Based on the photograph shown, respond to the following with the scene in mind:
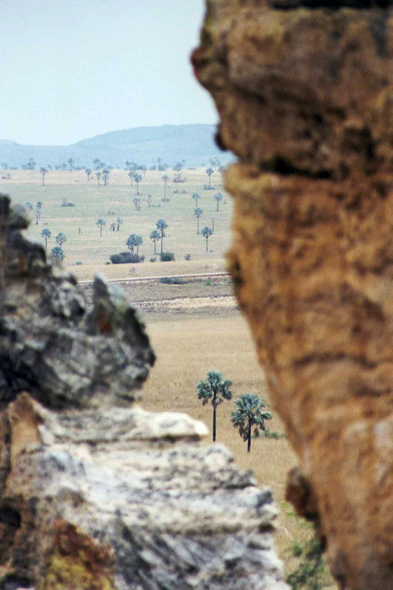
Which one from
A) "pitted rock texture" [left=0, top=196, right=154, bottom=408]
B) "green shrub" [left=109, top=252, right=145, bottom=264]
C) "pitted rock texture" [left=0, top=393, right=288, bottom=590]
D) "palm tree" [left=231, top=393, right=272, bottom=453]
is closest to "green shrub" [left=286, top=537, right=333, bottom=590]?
"pitted rock texture" [left=0, top=393, right=288, bottom=590]

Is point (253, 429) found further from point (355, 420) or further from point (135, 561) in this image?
point (355, 420)

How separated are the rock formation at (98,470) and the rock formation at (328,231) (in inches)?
327

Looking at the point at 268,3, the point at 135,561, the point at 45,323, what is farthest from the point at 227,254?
the point at 45,323

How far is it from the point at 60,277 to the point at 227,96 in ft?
35.7

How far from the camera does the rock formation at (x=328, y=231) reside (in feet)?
23.4

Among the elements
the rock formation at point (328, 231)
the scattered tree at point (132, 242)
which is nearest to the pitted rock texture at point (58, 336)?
the rock formation at point (328, 231)

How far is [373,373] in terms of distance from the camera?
7.31m

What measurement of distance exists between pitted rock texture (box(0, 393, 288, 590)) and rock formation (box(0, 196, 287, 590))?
0.02m

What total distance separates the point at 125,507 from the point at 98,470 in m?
1.05

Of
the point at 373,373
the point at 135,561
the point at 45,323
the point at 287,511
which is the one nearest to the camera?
the point at 373,373

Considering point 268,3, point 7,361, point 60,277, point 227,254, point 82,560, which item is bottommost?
point 82,560

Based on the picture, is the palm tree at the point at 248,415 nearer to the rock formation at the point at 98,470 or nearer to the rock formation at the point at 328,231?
the rock formation at the point at 98,470

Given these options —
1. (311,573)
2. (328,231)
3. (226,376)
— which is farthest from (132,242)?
(328,231)

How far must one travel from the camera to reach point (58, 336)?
1798 centimetres
